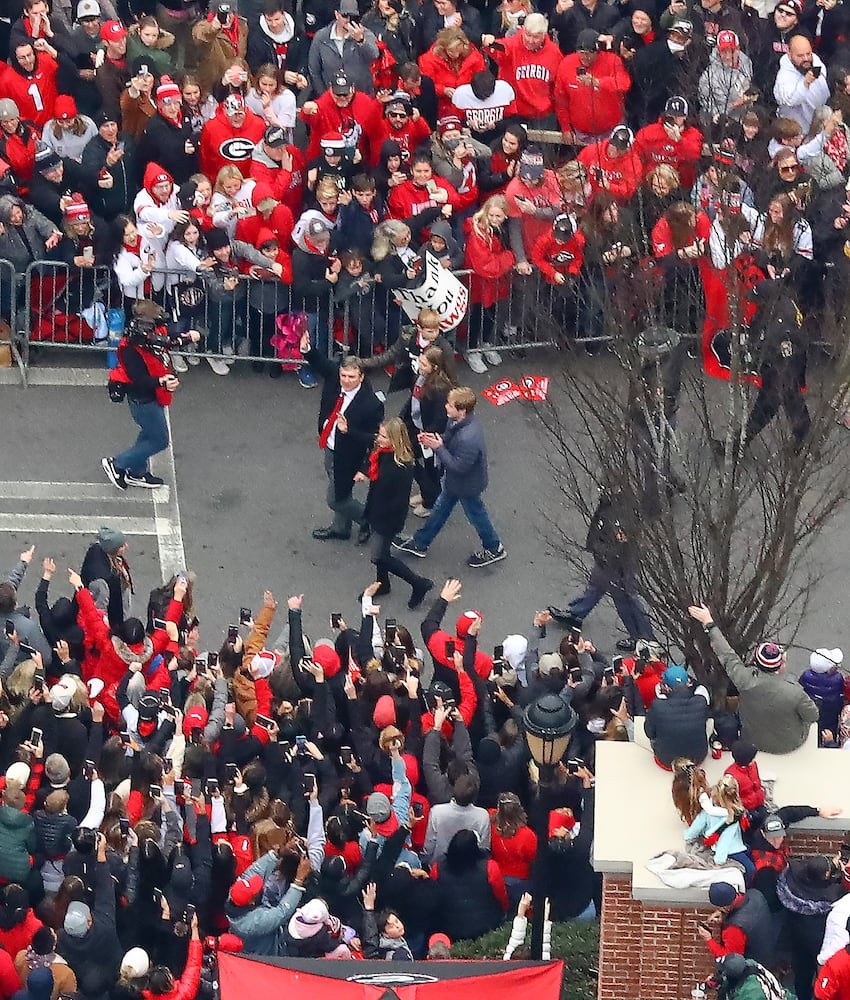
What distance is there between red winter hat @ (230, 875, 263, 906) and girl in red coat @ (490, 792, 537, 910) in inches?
58.0

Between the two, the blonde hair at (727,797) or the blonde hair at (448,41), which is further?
the blonde hair at (448,41)

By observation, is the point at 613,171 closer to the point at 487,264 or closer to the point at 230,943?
the point at 487,264

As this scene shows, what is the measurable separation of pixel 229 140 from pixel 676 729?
8661 millimetres

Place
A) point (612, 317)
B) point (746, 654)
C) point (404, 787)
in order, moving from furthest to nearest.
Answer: point (612, 317) < point (746, 654) < point (404, 787)

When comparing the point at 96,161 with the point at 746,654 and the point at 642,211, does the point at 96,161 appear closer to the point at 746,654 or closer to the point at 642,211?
the point at 642,211

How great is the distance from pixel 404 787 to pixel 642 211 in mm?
6308

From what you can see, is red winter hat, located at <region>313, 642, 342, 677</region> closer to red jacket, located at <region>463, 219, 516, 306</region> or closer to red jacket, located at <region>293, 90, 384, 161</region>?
red jacket, located at <region>463, 219, 516, 306</region>

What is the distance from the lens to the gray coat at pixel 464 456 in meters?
18.2

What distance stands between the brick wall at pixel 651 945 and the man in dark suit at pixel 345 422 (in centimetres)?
571

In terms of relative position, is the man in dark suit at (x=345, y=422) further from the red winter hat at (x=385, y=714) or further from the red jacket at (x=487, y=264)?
the red winter hat at (x=385, y=714)

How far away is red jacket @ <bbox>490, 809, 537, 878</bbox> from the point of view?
1452 centimetres

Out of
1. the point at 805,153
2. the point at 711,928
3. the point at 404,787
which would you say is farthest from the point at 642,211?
the point at 711,928

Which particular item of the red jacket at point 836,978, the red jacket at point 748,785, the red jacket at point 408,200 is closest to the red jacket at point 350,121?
the red jacket at point 408,200

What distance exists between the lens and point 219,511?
64.5ft
